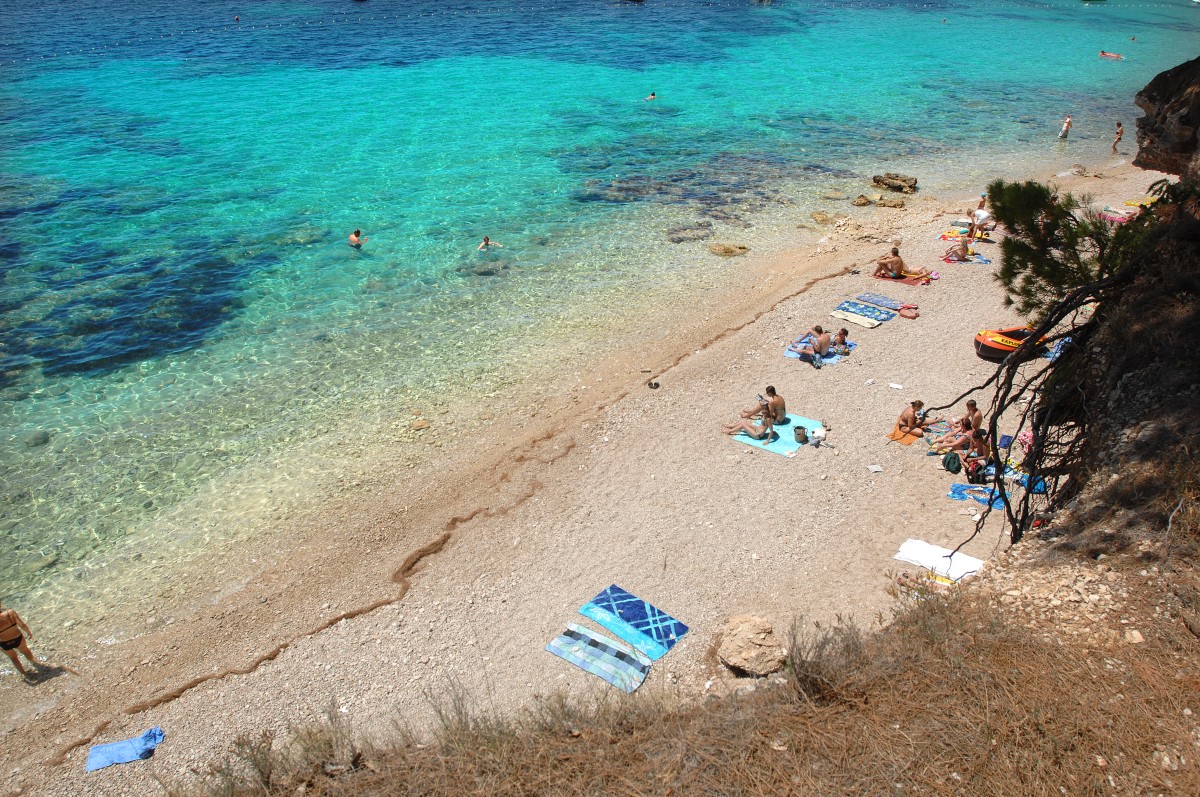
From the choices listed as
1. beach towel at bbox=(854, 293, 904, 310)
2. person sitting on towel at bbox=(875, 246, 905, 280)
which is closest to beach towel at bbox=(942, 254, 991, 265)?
person sitting on towel at bbox=(875, 246, 905, 280)

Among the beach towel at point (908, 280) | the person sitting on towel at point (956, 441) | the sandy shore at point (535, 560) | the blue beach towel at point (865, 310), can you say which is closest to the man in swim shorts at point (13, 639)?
the sandy shore at point (535, 560)

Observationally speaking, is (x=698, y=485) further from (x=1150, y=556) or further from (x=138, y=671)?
(x=138, y=671)

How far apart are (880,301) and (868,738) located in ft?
47.6

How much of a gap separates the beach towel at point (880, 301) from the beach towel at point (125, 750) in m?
16.5

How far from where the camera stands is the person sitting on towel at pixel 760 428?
13398mm

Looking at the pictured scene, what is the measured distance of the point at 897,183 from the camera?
2684 centimetres

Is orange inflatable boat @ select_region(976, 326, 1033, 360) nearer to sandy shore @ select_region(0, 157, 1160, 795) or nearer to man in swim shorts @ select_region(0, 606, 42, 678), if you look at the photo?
sandy shore @ select_region(0, 157, 1160, 795)

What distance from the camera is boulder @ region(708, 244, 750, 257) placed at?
71.3 ft

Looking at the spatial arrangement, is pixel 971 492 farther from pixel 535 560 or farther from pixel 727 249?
pixel 727 249

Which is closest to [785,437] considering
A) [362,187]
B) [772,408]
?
[772,408]

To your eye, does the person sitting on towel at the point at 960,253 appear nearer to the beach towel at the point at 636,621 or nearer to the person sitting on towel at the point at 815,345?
the person sitting on towel at the point at 815,345

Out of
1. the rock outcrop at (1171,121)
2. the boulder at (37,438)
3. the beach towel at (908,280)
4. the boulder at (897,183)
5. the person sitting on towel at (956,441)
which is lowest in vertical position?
the boulder at (37,438)

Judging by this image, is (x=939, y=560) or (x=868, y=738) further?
(x=939, y=560)

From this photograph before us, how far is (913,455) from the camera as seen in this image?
12820mm
